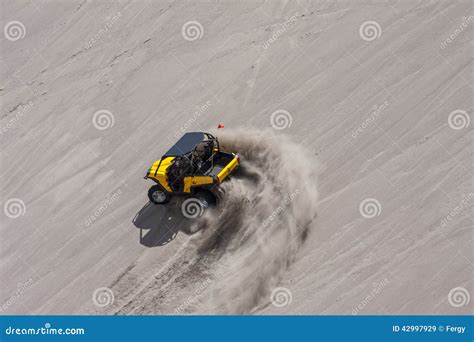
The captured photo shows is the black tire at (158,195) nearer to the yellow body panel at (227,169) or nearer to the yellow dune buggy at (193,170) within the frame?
the yellow dune buggy at (193,170)

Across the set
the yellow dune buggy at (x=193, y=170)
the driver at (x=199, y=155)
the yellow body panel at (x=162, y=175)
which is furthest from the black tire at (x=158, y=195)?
the driver at (x=199, y=155)

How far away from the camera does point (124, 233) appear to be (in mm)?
13375

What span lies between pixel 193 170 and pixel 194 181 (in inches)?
11.9

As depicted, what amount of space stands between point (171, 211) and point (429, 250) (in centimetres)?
616

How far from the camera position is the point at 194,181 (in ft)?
42.3

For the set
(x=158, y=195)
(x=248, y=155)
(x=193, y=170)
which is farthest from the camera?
(x=248, y=155)

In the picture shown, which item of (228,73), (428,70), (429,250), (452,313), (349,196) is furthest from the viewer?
(228,73)

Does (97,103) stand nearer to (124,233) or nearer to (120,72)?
(120,72)

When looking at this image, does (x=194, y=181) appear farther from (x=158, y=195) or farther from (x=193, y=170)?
(x=158, y=195)

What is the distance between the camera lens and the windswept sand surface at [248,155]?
1193 centimetres

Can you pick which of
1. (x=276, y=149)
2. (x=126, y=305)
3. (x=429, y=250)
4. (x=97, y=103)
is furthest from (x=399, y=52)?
(x=126, y=305)

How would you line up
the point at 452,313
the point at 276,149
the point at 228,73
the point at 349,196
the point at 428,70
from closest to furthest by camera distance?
the point at 452,313
the point at 349,196
the point at 276,149
the point at 428,70
the point at 228,73

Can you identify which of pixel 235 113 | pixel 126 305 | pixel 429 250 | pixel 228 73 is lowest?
pixel 429 250

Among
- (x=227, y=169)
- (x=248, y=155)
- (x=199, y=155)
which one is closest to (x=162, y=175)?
(x=199, y=155)
